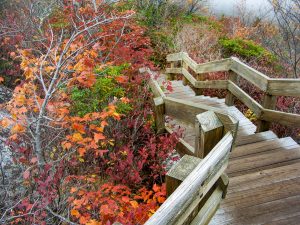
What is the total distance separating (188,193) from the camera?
1818 mm

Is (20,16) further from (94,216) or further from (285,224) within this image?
(285,224)

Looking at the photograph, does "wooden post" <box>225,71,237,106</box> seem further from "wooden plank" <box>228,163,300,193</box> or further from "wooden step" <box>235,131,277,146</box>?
"wooden plank" <box>228,163,300,193</box>

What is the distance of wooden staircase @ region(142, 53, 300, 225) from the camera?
2.01 m

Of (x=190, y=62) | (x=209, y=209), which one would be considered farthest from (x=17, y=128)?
(x=190, y=62)

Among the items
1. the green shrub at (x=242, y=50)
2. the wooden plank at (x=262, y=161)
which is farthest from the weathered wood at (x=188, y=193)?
the green shrub at (x=242, y=50)

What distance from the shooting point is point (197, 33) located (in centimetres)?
1234

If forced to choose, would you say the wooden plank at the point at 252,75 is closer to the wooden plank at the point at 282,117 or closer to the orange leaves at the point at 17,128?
the wooden plank at the point at 282,117

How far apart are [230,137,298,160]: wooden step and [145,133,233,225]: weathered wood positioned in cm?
172

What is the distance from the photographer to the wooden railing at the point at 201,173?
5.69 feet

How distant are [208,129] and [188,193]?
30.6 inches

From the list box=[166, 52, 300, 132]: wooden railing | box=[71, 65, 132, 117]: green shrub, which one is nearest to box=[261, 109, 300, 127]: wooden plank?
box=[166, 52, 300, 132]: wooden railing

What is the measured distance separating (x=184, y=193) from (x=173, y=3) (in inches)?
596

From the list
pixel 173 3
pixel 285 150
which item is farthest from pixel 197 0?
pixel 285 150

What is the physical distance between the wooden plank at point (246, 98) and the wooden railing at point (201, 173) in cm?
228
